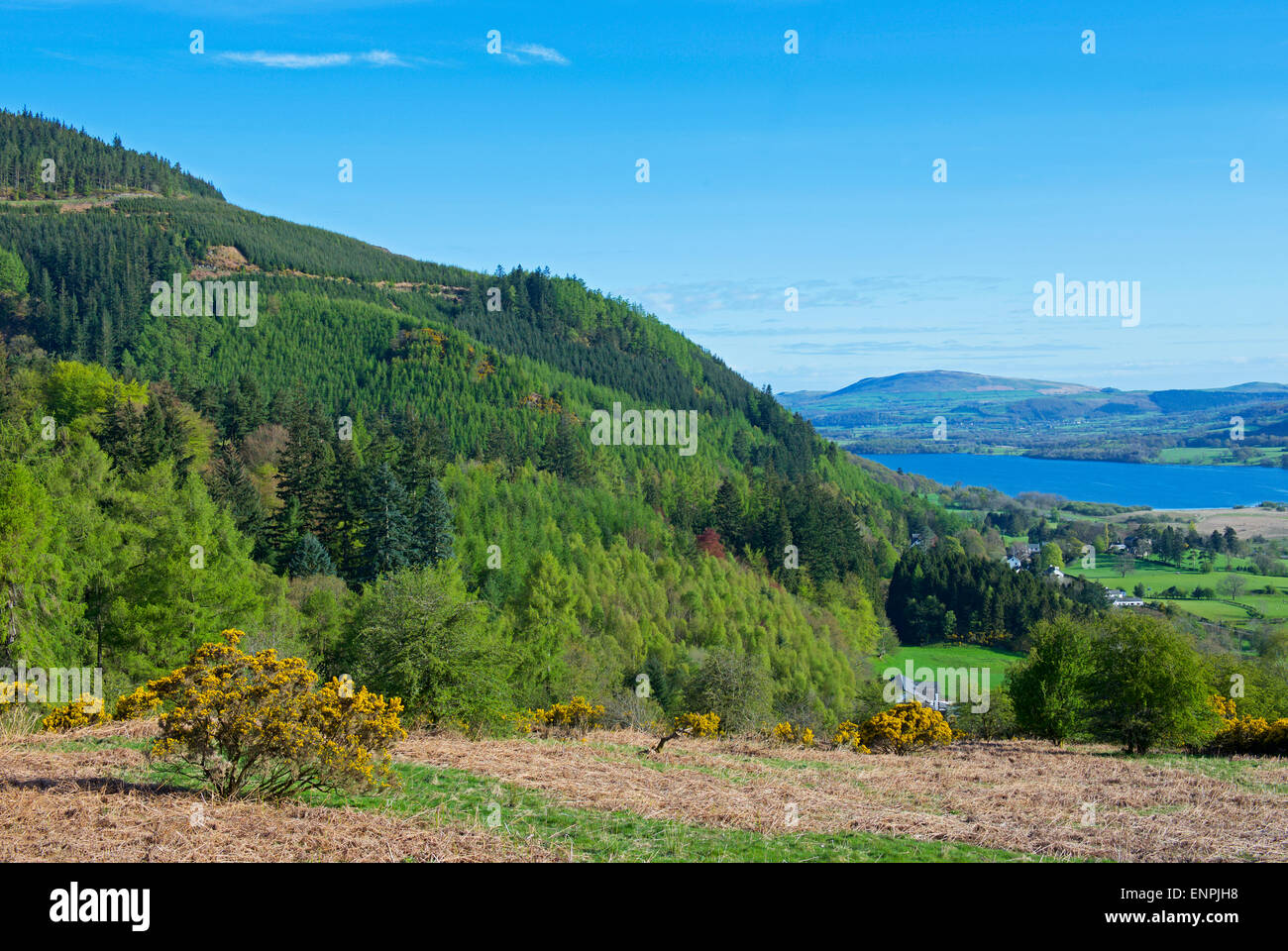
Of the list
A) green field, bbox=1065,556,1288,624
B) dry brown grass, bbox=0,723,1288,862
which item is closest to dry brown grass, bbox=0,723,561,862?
dry brown grass, bbox=0,723,1288,862

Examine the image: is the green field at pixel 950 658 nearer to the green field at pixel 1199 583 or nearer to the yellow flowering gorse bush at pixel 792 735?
the green field at pixel 1199 583

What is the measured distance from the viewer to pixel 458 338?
147 metres

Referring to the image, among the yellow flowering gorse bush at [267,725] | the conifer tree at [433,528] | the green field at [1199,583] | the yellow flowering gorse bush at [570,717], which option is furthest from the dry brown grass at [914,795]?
the green field at [1199,583]

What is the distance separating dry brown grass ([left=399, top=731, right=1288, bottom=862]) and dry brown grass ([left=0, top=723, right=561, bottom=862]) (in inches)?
125

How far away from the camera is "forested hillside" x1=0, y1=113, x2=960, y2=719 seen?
1361 inches

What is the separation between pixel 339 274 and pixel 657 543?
128m

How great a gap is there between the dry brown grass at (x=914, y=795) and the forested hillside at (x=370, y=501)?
6.57 metres

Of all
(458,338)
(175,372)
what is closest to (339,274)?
(458,338)

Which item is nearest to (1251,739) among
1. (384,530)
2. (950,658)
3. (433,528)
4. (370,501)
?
(384,530)

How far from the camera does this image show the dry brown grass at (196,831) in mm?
8883

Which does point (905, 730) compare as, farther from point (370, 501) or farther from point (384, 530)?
point (370, 501)

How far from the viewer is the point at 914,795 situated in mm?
15266

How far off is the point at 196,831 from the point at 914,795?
37.8ft
